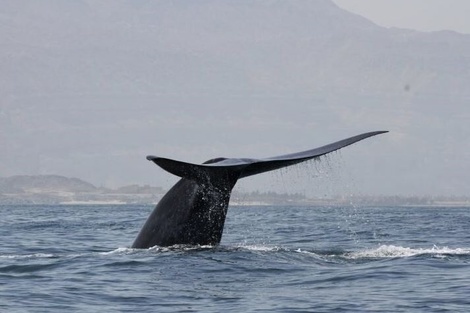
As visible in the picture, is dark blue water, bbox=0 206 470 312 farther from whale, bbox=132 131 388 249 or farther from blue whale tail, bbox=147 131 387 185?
blue whale tail, bbox=147 131 387 185

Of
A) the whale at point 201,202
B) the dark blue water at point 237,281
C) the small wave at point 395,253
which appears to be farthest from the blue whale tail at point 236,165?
the small wave at point 395,253

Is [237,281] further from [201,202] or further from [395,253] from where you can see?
[395,253]

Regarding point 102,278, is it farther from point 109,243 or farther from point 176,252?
point 109,243

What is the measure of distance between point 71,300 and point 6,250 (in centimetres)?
863

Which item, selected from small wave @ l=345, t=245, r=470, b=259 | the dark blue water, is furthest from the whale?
small wave @ l=345, t=245, r=470, b=259

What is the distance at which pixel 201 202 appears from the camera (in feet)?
45.6

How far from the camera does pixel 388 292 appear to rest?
11750mm

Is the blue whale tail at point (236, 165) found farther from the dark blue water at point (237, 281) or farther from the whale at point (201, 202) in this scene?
the dark blue water at point (237, 281)

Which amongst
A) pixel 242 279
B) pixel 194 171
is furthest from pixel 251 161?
pixel 242 279

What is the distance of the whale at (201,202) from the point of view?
13133 mm

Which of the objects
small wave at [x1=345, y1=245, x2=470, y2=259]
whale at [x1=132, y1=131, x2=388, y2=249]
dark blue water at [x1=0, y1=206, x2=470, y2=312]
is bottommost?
dark blue water at [x1=0, y1=206, x2=470, y2=312]

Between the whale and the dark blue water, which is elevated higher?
the whale

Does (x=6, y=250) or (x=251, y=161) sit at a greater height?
(x=251, y=161)

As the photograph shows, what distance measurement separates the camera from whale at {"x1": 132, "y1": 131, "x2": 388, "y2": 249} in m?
13.1
